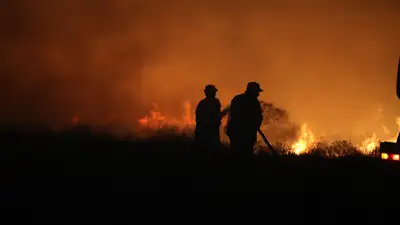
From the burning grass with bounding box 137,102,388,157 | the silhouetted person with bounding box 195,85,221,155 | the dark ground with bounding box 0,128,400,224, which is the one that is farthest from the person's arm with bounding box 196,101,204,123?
the burning grass with bounding box 137,102,388,157

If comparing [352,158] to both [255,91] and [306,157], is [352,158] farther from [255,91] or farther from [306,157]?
[255,91]

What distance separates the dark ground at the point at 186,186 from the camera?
7520 mm

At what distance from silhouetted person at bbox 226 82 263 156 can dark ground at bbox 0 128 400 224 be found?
3.07ft

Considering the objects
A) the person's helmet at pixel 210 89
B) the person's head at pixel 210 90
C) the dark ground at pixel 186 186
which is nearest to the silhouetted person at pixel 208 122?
the person's head at pixel 210 90

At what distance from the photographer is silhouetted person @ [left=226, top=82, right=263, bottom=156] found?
1468cm

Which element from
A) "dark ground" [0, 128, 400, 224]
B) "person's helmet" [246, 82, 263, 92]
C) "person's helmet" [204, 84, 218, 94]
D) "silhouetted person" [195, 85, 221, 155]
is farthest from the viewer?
"silhouetted person" [195, 85, 221, 155]

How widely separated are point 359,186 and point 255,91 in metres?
5.14

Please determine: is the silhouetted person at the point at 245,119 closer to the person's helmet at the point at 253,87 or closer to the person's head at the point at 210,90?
the person's helmet at the point at 253,87

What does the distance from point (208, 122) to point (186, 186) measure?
5953 millimetres

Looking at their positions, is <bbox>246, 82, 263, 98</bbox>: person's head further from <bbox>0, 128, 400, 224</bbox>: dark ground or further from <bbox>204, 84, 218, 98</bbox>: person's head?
<bbox>0, 128, 400, 224</bbox>: dark ground

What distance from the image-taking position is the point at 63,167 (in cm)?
1121

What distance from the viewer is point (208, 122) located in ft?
49.8

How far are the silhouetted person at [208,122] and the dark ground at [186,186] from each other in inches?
39.8

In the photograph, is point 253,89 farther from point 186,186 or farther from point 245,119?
point 186,186
